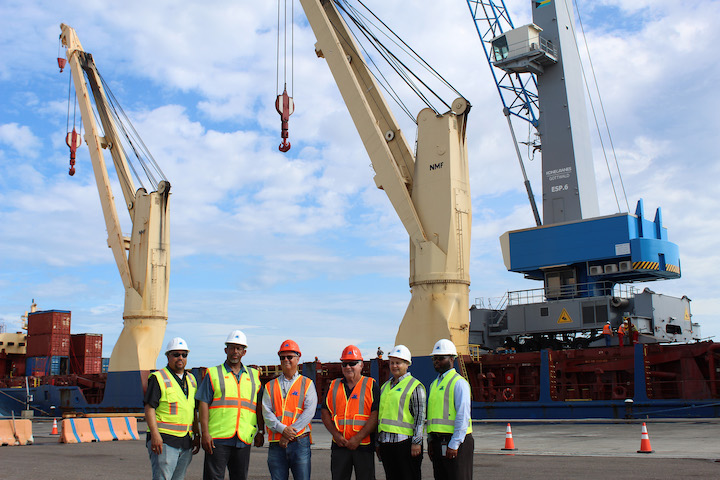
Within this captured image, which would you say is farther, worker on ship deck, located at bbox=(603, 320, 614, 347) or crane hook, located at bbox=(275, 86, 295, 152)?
crane hook, located at bbox=(275, 86, 295, 152)

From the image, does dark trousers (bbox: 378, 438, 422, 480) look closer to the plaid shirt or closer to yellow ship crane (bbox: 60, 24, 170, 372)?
the plaid shirt

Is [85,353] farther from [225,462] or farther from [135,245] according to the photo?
[225,462]

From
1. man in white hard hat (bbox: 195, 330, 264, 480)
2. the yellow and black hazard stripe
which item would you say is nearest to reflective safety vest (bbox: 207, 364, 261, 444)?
man in white hard hat (bbox: 195, 330, 264, 480)

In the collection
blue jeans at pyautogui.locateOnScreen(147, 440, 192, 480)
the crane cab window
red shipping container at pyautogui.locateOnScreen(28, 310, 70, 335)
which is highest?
the crane cab window

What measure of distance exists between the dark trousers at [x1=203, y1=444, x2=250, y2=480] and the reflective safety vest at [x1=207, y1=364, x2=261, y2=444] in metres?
0.11

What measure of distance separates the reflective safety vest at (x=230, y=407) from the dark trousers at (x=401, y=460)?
1.15 metres

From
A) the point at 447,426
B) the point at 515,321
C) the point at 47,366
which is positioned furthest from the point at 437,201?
the point at 47,366

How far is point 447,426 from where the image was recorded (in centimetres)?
568

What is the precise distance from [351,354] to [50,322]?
32668 mm

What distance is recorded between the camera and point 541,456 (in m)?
10.4

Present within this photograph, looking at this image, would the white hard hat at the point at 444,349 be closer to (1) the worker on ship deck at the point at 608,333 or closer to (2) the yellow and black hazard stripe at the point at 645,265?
(1) the worker on ship deck at the point at 608,333

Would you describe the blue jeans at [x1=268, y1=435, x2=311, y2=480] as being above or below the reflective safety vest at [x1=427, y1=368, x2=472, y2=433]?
below

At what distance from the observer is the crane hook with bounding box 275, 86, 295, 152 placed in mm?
20406

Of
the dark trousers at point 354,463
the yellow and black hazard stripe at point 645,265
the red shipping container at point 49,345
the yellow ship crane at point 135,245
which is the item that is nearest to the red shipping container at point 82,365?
the red shipping container at point 49,345
